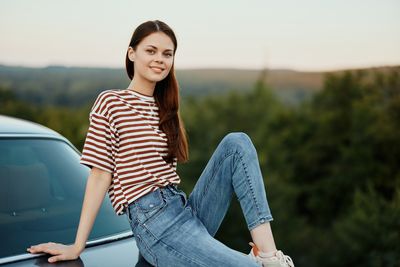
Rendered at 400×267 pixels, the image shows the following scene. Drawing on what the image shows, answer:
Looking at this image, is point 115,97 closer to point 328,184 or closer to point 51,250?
point 51,250

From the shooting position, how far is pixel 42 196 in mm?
2664

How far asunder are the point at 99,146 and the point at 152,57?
505mm

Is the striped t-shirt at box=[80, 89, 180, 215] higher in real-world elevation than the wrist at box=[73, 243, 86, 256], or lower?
higher

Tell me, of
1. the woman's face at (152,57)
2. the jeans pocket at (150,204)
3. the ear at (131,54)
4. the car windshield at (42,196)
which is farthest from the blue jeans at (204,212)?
the ear at (131,54)

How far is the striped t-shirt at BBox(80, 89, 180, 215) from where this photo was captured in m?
2.35

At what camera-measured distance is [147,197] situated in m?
2.34

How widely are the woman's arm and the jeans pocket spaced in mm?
171

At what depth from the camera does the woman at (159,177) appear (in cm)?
223

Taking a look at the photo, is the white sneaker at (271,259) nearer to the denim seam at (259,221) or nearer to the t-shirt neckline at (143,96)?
the denim seam at (259,221)

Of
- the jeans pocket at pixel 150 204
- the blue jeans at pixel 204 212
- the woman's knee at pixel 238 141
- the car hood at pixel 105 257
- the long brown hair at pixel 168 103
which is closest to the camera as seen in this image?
the car hood at pixel 105 257

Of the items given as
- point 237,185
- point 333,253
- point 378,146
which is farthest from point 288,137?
point 237,185

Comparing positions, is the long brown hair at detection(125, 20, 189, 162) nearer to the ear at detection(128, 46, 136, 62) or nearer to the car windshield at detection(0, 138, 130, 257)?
the ear at detection(128, 46, 136, 62)

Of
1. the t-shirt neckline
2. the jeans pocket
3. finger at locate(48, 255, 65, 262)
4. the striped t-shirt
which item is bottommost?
finger at locate(48, 255, 65, 262)

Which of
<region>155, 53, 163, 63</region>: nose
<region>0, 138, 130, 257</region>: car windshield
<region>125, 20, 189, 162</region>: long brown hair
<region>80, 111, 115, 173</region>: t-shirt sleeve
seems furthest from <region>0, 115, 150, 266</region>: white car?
<region>155, 53, 163, 63</region>: nose
